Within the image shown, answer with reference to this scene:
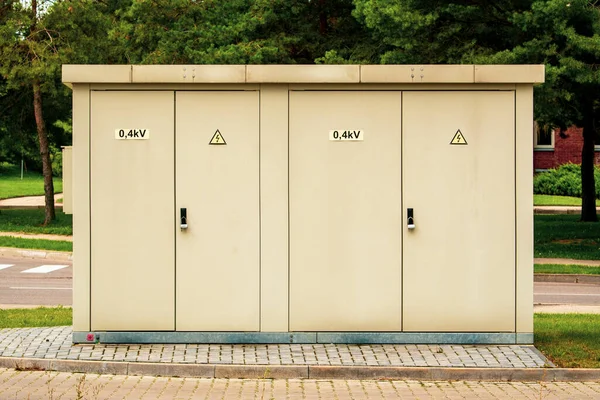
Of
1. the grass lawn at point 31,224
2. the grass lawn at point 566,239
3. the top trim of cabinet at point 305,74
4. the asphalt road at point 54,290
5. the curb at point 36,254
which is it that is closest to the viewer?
the top trim of cabinet at point 305,74

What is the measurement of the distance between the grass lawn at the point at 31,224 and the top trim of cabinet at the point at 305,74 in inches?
810

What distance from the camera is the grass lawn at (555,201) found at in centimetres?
4578

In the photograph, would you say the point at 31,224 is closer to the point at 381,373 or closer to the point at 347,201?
the point at 347,201

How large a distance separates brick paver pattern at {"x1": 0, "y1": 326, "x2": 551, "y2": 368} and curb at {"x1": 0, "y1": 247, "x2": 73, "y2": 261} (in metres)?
14.3

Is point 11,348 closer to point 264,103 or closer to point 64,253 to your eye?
point 264,103

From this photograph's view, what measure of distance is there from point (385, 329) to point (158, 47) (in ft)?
73.8

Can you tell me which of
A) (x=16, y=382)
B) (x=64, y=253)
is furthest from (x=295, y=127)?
(x=64, y=253)

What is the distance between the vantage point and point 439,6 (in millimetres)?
24953

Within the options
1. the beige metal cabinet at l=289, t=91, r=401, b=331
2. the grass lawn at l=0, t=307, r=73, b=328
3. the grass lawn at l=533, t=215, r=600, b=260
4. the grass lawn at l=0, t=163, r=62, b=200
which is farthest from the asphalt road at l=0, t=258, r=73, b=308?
the grass lawn at l=0, t=163, r=62, b=200

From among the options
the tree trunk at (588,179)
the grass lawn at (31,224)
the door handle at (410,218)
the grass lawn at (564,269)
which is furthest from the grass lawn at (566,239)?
the door handle at (410,218)

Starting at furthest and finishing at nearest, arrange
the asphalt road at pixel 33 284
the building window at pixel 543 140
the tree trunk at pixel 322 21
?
the building window at pixel 543 140 → the tree trunk at pixel 322 21 → the asphalt road at pixel 33 284

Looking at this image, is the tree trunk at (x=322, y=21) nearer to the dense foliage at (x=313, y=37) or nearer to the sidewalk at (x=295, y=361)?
the dense foliage at (x=313, y=37)

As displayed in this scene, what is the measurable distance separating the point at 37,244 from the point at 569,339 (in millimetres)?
18457

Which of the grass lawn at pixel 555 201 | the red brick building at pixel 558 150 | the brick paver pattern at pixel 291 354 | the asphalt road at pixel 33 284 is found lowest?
the asphalt road at pixel 33 284
